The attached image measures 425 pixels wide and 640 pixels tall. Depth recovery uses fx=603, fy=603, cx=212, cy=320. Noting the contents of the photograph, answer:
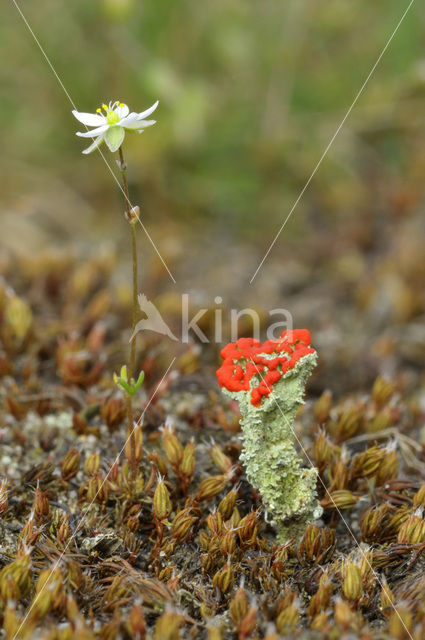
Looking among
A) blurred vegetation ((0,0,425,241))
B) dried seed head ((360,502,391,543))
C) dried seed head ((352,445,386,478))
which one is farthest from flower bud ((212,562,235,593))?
blurred vegetation ((0,0,425,241))

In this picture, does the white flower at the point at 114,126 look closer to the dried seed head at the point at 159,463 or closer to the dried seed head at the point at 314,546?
the dried seed head at the point at 159,463

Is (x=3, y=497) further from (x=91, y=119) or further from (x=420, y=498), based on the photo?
(x=420, y=498)

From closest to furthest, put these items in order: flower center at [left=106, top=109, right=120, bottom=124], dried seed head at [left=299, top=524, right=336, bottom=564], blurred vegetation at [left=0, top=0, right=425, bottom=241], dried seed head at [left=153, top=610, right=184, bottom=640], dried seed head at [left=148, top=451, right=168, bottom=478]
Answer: dried seed head at [left=153, top=610, right=184, bottom=640] → flower center at [left=106, top=109, right=120, bottom=124] → dried seed head at [left=299, top=524, right=336, bottom=564] → dried seed head at [left=148, top=451, right=168, bottom=478] → blurred vegetation at [left=0, top=0, right=425, bottom=241]

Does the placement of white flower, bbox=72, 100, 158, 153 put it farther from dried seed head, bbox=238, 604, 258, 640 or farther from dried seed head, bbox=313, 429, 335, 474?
dried seed head, bbox=238, 604, 258, 640

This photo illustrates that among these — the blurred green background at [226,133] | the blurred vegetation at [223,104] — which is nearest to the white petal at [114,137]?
the blurred green background at [226,133]

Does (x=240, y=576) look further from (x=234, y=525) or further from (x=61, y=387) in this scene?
(x=61, y=387)

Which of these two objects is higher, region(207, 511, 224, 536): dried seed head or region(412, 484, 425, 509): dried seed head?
region(412, 484, 425, 509): dried seed head

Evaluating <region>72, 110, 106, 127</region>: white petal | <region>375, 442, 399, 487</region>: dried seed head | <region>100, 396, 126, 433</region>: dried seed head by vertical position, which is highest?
<region>72, 110, 106, 127</region>: white petal
